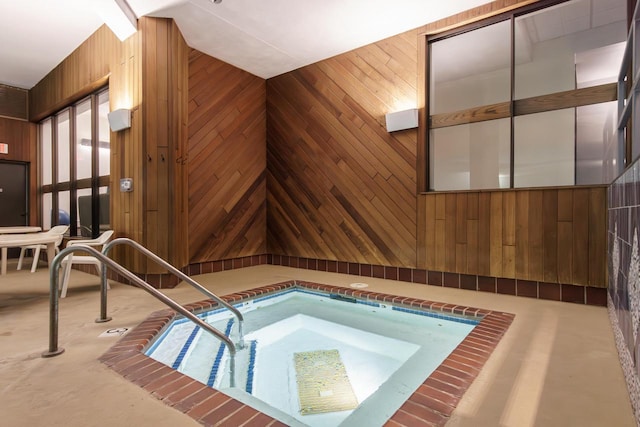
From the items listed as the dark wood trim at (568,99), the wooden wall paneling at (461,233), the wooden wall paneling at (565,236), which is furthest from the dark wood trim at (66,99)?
the wooden wall paneling at (565,236)

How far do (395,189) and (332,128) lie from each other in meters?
1.27

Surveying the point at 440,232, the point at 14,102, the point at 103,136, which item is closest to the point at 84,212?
the point at 103,136

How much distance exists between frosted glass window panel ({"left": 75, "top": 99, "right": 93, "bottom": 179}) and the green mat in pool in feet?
14.7

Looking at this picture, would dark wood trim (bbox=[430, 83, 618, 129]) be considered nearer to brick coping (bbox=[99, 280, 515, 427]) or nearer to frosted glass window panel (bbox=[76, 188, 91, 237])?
brick coping (bbox=[99, 280, 515, 427])

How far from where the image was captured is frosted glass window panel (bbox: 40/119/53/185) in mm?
6101

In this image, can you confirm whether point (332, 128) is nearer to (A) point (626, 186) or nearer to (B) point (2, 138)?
(A) point (626, 186)

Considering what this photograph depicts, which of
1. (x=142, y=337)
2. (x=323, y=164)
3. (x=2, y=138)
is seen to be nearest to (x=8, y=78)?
(x=2, y=138)

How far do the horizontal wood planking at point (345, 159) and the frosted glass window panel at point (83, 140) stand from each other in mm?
2613

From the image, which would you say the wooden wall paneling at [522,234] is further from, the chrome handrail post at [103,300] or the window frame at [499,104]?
the chrome handrail post at [103,300]

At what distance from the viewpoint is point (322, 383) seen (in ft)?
6.49

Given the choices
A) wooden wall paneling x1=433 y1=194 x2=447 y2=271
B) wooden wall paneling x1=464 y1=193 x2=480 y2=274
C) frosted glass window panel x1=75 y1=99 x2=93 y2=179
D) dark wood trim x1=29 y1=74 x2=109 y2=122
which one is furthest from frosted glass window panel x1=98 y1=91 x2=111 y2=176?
wooden wall paneling x1=464 y1=193 x2=480 y2=274

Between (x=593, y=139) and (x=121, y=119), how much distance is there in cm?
589

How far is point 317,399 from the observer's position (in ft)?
6.00

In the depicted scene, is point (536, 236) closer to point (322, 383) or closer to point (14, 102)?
point (322, 383)
